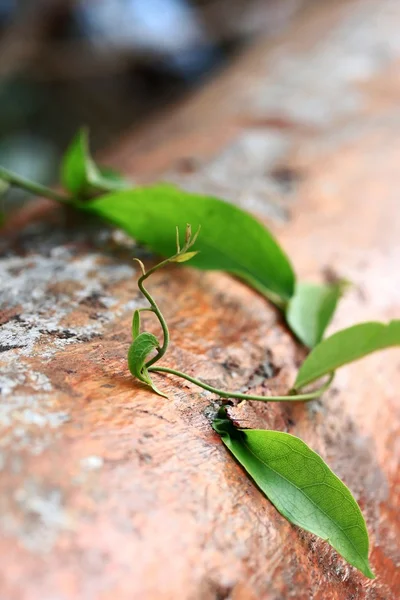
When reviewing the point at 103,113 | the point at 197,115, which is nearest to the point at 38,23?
the point at 103,113

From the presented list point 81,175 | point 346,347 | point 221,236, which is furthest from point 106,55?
point 346,347

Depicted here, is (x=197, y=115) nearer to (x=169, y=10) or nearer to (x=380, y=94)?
(x=380, y=94)

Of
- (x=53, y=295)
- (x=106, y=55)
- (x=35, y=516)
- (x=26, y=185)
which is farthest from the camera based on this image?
(x=106, y=55)

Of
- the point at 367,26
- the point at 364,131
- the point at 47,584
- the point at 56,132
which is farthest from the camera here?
the point at 56,132

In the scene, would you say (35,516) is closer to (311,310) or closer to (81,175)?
(311,310)

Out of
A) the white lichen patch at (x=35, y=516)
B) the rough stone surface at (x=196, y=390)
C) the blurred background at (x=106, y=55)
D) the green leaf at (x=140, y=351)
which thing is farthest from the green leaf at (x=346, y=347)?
the blurred background at (x=106, y=55)

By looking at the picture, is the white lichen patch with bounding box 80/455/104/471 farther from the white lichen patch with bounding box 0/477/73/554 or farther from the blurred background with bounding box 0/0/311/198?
the blurred background with bounding box 0/0/311/198

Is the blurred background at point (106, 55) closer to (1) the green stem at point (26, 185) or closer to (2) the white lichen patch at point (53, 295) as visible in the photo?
(1) the green stem at point (26, 185)

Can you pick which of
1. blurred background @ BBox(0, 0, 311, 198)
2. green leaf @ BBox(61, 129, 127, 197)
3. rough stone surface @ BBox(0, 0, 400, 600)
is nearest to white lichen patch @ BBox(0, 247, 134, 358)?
rough stone surface @ BBox(0, 0, 400, 600)
